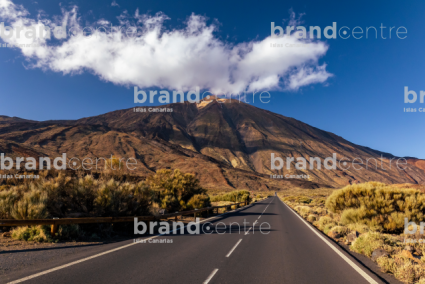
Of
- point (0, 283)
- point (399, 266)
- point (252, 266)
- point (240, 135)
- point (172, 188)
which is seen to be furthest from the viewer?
point (240, 135)

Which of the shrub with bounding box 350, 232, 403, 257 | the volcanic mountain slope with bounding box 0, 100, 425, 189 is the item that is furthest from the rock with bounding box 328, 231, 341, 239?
the volcanic mountain slope with bounding box 0, 100, 425, 189

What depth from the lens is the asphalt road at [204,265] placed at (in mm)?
4836

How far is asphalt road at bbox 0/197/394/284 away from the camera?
4836 millimetres

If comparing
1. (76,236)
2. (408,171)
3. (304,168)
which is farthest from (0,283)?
(408,171)

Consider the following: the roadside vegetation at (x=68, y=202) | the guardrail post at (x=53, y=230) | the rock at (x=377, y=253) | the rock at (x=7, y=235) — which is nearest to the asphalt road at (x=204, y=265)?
the rock at (x=377, y=253)

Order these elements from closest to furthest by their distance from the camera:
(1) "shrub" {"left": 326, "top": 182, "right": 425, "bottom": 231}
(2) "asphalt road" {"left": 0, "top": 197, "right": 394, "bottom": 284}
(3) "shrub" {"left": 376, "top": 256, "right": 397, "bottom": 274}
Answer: (2) "asphalt road" {"left": 0, "top": 197, "right": 394, "bottom": 284}, (3) "shrub" {"left": 376, "top": 256, "right": 397, "bottom": 274}, (1) "shrub" {"left": 326, "top": 182, "right": 425, "bottom": 231}

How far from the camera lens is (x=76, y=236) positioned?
8062 millimetres

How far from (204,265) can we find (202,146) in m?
147

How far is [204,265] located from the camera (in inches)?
234

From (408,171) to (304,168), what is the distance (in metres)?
119

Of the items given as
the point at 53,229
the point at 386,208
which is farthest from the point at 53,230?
the point at 386,208

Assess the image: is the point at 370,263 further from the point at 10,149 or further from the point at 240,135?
the point at 240,135

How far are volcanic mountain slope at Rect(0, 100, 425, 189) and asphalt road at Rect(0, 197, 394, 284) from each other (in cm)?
7495

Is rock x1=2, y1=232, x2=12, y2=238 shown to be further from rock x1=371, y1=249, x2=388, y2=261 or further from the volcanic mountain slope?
the volcanic mountain slope
